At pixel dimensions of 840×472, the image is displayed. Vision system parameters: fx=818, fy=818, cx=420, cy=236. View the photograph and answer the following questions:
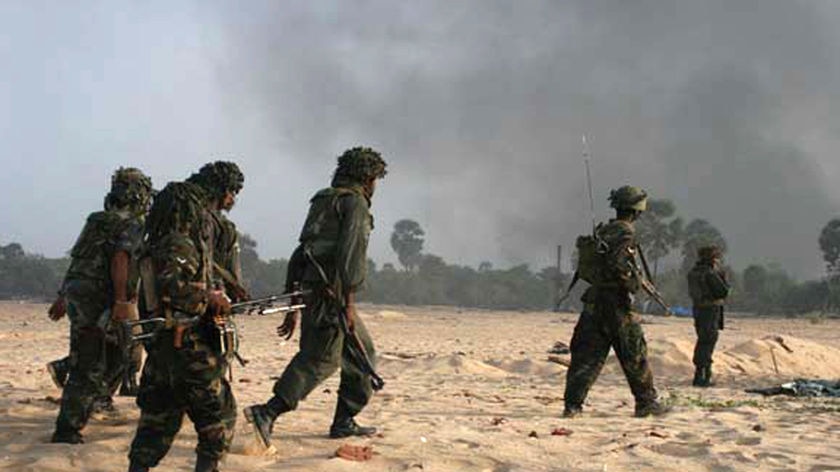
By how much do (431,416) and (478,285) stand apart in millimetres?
70595

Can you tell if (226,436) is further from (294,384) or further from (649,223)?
(649,223)

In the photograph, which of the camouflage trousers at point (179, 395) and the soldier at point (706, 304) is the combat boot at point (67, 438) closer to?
the camouflage trousers at point (179, 395)

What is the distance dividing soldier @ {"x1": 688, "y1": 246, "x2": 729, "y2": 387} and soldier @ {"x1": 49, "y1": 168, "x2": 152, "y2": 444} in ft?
→ 25.4

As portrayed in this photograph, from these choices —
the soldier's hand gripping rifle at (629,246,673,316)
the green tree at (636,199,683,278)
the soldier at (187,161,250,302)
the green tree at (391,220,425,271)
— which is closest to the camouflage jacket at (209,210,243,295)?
the soldier at (187,161,250,302)

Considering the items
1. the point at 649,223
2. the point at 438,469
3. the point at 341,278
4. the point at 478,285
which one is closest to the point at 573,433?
the point at 438,469

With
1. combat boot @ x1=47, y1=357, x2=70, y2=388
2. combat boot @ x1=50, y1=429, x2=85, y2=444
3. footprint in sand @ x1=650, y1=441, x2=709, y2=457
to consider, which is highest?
combat boot @ x1=47, y1=357, x2=70, y2=388

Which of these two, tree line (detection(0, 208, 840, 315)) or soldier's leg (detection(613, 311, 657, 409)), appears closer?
soldier's leg (detection(613, 311, 657, 409))

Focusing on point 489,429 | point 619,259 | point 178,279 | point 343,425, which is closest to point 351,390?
point 343,425

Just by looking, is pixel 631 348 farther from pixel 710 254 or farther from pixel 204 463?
pixel 710 254

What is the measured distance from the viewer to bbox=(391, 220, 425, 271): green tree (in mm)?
102500

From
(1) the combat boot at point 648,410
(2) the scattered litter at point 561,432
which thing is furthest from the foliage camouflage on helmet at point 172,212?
(1) the combat boot at point 648,410

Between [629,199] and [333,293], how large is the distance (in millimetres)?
2934

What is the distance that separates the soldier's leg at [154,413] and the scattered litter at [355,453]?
3.83 feet

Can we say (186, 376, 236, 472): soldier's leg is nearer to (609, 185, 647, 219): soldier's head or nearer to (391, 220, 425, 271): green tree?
(609, 185, 647, 219): soldier's head
